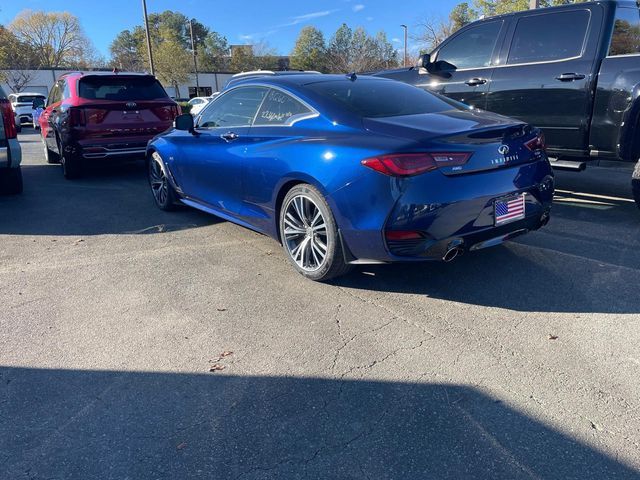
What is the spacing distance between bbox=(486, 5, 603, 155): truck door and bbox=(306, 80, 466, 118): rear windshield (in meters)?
1.93

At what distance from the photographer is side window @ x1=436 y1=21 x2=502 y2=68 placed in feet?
21.6

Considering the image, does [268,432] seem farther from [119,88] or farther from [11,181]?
[119,88]

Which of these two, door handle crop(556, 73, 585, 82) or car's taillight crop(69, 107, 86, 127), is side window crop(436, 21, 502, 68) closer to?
door handle crop(556, 73, 585, 82)

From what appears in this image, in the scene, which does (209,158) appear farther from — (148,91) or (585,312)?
(148,91)

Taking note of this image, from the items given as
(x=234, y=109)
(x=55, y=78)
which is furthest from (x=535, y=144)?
(x=55, y=78)

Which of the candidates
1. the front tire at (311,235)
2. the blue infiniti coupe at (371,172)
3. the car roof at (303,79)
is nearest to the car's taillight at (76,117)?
the blue infiniti coupe at (371,172)

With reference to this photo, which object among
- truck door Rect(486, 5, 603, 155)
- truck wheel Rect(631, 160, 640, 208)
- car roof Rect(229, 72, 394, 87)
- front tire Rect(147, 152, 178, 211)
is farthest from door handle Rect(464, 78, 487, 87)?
front tire Rect(147, 152, 178, 211)

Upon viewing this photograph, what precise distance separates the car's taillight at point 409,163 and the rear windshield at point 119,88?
636 cm

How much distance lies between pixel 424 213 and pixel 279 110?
1725 millimetres

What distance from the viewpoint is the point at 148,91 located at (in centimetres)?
860

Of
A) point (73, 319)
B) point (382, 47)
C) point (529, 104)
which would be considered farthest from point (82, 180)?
point (382, 47)

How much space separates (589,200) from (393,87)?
324cm

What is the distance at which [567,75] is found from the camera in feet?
18.4

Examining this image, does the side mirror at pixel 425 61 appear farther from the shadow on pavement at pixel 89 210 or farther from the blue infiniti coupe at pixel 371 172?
the shadow on pavement at pixel 89 210
